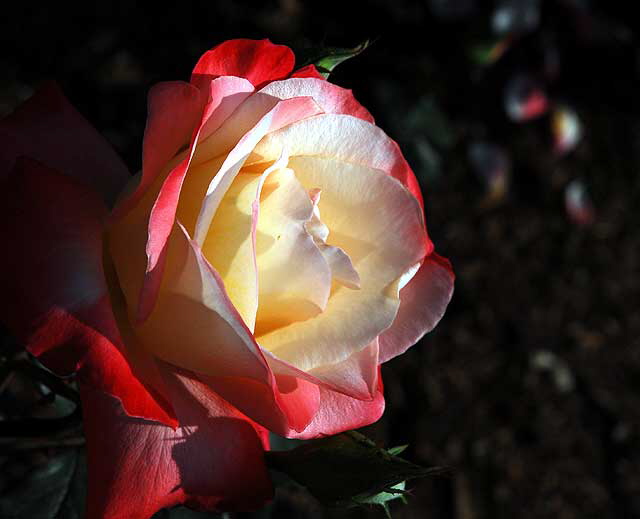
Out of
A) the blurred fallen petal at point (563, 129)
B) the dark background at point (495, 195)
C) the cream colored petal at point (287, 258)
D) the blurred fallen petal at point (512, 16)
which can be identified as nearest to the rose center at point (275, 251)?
the cream colored petal at point (287, 258)

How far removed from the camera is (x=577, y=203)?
2.02 meters

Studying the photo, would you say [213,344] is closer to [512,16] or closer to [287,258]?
[287,258]

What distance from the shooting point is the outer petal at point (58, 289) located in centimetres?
45

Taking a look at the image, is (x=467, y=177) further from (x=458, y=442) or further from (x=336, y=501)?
(x=336, y=501)

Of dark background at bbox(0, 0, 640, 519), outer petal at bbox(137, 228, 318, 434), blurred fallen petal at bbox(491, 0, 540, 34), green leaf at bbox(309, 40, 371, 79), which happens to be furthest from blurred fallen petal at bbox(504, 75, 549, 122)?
outer petal at bbox(137, 228, 318, 434)

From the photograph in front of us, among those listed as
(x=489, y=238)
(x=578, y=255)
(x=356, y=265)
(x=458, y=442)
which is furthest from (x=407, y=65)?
(x=356, y=265)

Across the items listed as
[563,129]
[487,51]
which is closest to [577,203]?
[563,129]

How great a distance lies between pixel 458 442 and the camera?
5.84 feet

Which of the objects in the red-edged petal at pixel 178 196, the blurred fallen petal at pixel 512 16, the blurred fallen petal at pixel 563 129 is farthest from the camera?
the blurred fallen petal at pixel 563 129

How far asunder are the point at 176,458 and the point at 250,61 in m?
0.24

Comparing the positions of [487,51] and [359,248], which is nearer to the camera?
[359,248]

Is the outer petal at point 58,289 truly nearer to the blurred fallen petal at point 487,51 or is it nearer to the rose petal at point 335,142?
the rose petal at point 335,142

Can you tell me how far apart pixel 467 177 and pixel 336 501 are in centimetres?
152

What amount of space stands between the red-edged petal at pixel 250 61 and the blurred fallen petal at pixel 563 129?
1577mm
